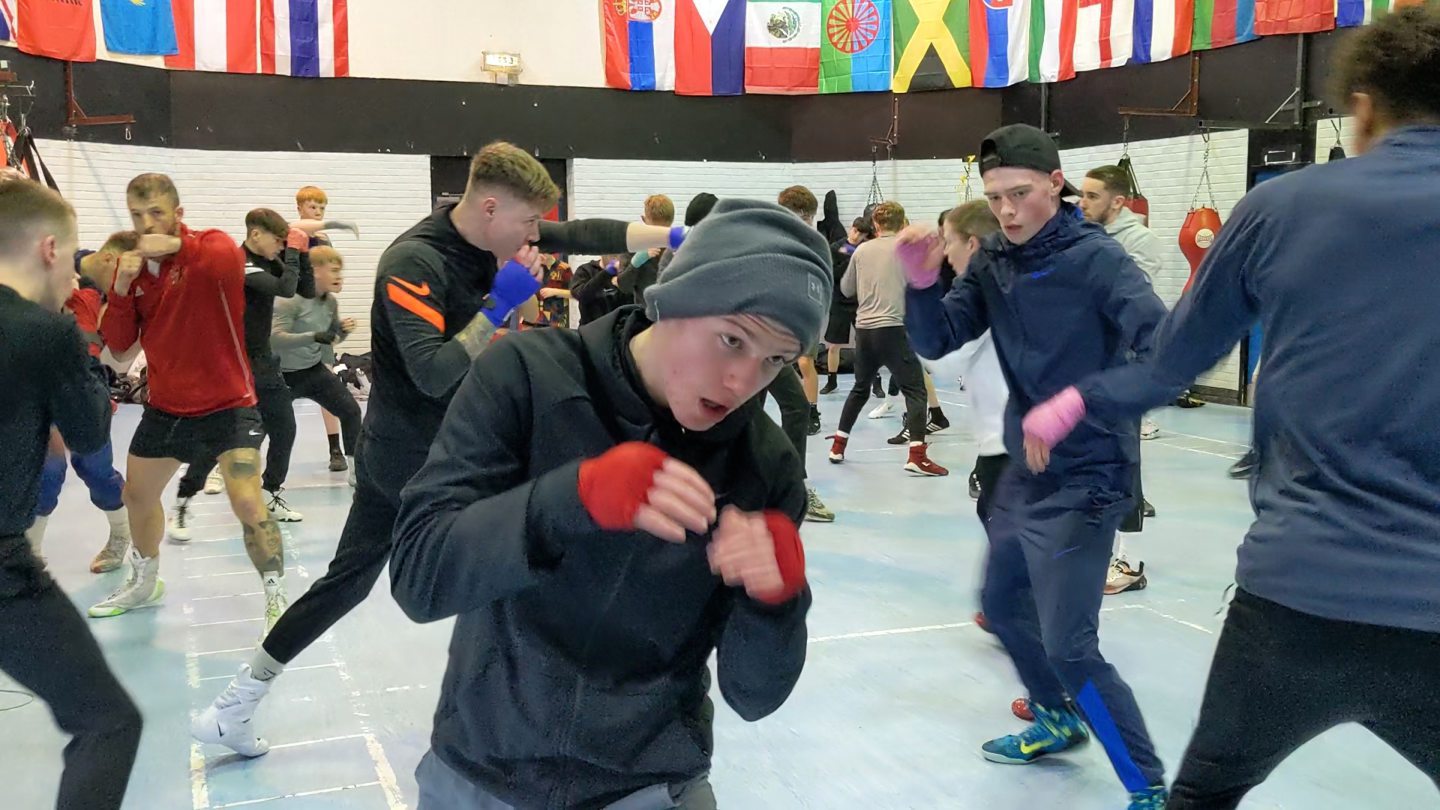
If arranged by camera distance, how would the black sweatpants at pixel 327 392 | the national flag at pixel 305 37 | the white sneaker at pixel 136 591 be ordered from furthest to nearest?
1. the national flag at pixel 305 37
2. the black sweatpants at pixel 327 392
3. the white sneaker at pixel 136 591

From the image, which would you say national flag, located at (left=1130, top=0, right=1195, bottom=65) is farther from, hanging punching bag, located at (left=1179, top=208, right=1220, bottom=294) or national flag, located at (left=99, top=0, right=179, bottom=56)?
national flag, located at (left=99, top=0, right=179, bottom=56)

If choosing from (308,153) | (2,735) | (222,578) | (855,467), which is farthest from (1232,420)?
(308,153)

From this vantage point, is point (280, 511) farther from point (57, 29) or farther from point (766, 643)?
point (57, 29)

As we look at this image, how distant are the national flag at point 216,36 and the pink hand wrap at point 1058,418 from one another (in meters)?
11.9

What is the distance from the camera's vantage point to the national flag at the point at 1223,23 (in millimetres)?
9891

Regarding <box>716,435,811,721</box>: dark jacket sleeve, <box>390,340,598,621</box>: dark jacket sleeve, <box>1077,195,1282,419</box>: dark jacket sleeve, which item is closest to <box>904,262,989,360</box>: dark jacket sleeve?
<box>1077,195,1282,419</box>: dark jacket sleeve

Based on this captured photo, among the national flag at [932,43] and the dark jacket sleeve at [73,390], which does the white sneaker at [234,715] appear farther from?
the national flag at [932,43]

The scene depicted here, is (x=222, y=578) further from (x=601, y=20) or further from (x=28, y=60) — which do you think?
(x=601, y=20)

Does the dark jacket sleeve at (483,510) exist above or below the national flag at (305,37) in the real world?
below

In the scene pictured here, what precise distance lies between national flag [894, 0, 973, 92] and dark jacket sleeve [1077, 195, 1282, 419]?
11714 mm

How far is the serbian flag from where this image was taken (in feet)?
40.6

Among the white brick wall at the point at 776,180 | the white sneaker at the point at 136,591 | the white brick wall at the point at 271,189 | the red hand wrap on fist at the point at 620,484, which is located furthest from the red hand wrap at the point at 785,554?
the white brick wall at the point at 271,189

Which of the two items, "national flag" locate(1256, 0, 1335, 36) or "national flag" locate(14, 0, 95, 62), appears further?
"national flag" locate(14, 0, 95, 62)

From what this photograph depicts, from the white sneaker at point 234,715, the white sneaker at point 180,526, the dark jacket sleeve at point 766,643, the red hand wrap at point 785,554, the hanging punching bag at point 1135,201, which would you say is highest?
the hanging punching bag at point 1135,201
